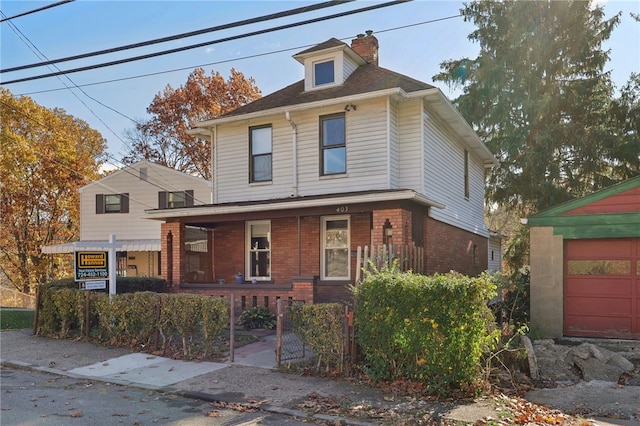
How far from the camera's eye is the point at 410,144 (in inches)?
535

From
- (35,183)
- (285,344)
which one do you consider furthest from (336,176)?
(35,183)

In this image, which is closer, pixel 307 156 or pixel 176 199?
pixel 307 156

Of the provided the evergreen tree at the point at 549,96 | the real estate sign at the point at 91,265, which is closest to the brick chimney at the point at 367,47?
the evergreen tree at the point at 549,96

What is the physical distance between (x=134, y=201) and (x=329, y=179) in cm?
1438

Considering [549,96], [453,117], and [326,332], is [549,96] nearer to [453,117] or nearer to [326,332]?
[453,117]

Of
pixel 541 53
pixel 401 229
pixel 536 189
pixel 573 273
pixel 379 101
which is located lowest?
pixel 573 273

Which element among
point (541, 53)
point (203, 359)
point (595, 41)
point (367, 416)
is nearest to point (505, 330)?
point (367, 416)

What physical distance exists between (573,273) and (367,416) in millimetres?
7294

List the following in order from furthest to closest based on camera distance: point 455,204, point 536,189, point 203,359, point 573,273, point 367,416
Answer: point 536,189
point 455,204
point 573,273
point 203,359
point 367,416

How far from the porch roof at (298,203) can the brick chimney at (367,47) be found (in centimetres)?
632

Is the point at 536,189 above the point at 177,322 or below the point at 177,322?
above

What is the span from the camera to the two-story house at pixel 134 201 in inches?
934

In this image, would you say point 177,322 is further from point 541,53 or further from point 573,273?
point 541,53

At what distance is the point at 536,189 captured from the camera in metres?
20.8
